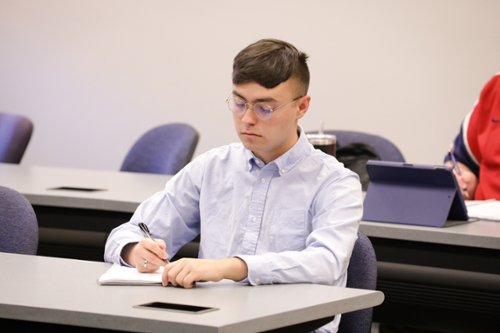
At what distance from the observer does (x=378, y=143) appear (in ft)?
9.57

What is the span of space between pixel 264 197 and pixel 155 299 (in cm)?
52

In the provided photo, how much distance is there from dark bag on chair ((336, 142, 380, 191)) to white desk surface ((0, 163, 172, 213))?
779mm

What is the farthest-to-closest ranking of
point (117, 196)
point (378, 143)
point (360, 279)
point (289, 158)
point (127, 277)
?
point (378, 143)
point (117, 196)
point (289, 158)
point (360, 279)
point (127, 277)

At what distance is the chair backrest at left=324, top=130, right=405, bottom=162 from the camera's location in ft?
9.33

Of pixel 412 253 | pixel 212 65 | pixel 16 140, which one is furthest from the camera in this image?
pixel 212 65

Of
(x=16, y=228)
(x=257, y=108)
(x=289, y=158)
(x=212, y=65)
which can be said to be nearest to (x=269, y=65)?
Result: (x=257, y=108)

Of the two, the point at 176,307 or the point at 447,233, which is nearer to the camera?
the point at 176,307

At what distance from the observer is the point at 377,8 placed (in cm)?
407

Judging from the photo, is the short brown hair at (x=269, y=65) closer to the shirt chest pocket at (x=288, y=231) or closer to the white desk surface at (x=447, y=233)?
the shirt chest pocket at (x=288, y=231)

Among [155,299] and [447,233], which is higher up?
[155,299]

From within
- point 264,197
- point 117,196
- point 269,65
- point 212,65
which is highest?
point 269,65

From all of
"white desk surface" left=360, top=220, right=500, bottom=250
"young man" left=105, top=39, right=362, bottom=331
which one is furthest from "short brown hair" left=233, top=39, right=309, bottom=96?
"white desk surface" left=360, top=220, right=500, bottom=250

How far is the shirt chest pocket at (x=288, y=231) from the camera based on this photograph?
1464 mm

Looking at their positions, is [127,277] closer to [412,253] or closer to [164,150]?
[412,253]
